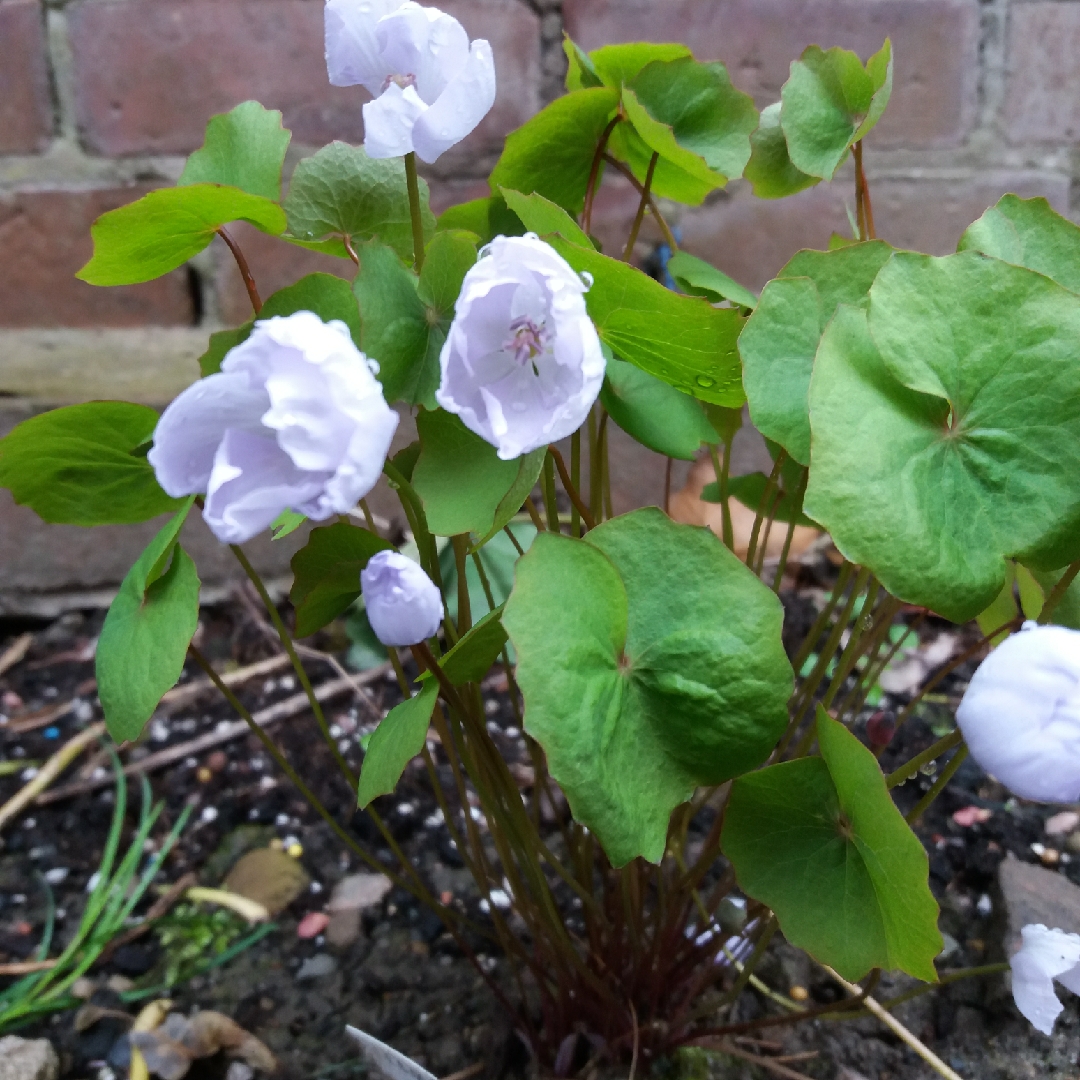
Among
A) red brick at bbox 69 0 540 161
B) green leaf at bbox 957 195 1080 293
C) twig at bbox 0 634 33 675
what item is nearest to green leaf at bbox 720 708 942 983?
green leaf at bbox 957 195 1080 293

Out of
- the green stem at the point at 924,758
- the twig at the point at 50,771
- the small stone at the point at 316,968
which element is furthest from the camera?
the twig at the point at 50,771

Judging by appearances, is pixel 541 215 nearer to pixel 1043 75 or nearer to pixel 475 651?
pixel 475 651

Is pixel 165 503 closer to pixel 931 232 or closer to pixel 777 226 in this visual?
pixel 777 226

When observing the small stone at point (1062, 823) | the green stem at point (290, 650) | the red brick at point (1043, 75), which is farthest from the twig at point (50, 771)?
the red brick at point (1043, 75)

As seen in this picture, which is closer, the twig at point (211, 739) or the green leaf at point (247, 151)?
the green leaf at point (247, 151)

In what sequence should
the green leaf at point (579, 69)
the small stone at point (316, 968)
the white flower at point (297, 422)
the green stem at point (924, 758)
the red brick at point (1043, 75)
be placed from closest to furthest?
the white flower at point (297, 422)
the green stem at point (924, 758)
the green leaf at point (579, 69)
the small stone at point (316, 968)
the red brick at point (1043, 75)

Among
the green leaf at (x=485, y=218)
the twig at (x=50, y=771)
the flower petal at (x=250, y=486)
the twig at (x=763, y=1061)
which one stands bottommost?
the twig at (x=50, y=771)

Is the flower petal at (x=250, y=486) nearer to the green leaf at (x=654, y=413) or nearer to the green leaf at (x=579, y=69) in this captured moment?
→ the green leaf at (x=654, y=413)
